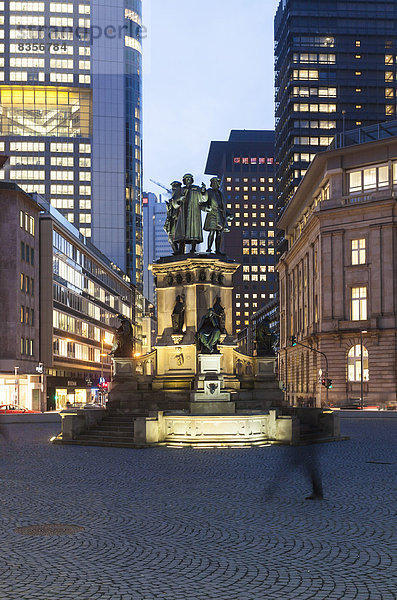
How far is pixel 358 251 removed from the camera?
85.7 m

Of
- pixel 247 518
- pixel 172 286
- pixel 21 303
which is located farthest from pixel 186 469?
pixel 21 303

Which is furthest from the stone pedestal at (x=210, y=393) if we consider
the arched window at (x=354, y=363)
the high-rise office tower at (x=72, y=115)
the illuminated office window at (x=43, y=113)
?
the illuminated office window at (x=43, y=113)

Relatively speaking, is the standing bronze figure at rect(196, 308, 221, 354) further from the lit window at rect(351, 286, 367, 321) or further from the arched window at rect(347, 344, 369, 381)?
the lit window at rect(351, 286, 367, 321)

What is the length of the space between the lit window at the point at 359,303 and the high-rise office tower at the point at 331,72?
59.4 meters

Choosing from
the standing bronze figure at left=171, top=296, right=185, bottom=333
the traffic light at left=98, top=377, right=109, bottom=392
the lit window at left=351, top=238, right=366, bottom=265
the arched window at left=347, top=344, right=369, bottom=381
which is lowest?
the traffic light at left=98, top=377, right=109, bottom=392

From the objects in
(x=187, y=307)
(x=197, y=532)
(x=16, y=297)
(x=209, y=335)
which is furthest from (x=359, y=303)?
(x=197, y=532)

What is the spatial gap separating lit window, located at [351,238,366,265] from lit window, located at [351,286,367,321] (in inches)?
120

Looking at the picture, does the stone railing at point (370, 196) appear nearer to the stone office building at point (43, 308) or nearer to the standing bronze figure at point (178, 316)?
the stone office building at point (43, 308)

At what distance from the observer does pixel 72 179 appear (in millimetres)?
170750

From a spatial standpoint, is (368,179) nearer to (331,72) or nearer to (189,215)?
(189,215)

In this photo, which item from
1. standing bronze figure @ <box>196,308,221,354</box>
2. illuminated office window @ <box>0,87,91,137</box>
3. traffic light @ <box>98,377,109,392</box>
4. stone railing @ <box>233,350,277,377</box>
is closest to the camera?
standing bronze figure @ <box>196,308,221,354</box>

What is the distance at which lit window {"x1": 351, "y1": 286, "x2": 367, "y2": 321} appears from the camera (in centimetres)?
8512

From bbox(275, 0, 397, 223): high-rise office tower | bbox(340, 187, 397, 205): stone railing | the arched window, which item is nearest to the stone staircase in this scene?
the arched window

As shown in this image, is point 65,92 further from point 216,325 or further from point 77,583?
point 77,583
